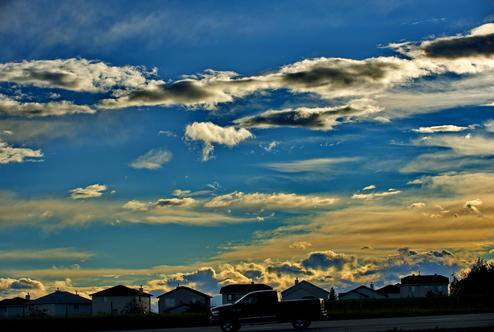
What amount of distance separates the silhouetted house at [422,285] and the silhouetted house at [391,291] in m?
4.94

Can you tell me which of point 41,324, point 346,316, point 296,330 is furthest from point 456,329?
point 41,324

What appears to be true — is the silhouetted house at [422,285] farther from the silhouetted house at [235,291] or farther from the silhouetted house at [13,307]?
the silhouetted house at [13,307]

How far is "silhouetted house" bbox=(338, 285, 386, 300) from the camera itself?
148 metres

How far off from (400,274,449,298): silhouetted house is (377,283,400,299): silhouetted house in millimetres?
4944

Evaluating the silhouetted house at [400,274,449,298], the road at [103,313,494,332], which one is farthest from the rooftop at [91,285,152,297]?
the road at [103,313,494,332]

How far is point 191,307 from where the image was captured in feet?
362

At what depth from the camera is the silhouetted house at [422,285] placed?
148625 millimetres

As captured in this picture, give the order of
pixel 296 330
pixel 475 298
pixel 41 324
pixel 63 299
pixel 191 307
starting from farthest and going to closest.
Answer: pixel 63 299, pixel 191 307, pixel 475 298, pixel 41 324, pixel 296 330

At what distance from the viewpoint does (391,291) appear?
161 meters

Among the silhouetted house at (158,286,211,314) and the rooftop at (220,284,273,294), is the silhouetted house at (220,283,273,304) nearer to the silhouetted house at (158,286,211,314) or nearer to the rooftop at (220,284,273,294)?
the rooftop at (220,284,273,294)

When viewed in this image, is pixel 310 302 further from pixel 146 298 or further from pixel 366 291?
pixel 366 291

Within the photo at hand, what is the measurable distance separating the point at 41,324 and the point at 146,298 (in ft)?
239

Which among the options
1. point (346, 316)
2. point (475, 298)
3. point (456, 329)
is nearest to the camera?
point (456, 329)

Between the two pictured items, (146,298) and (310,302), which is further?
(146,298)
